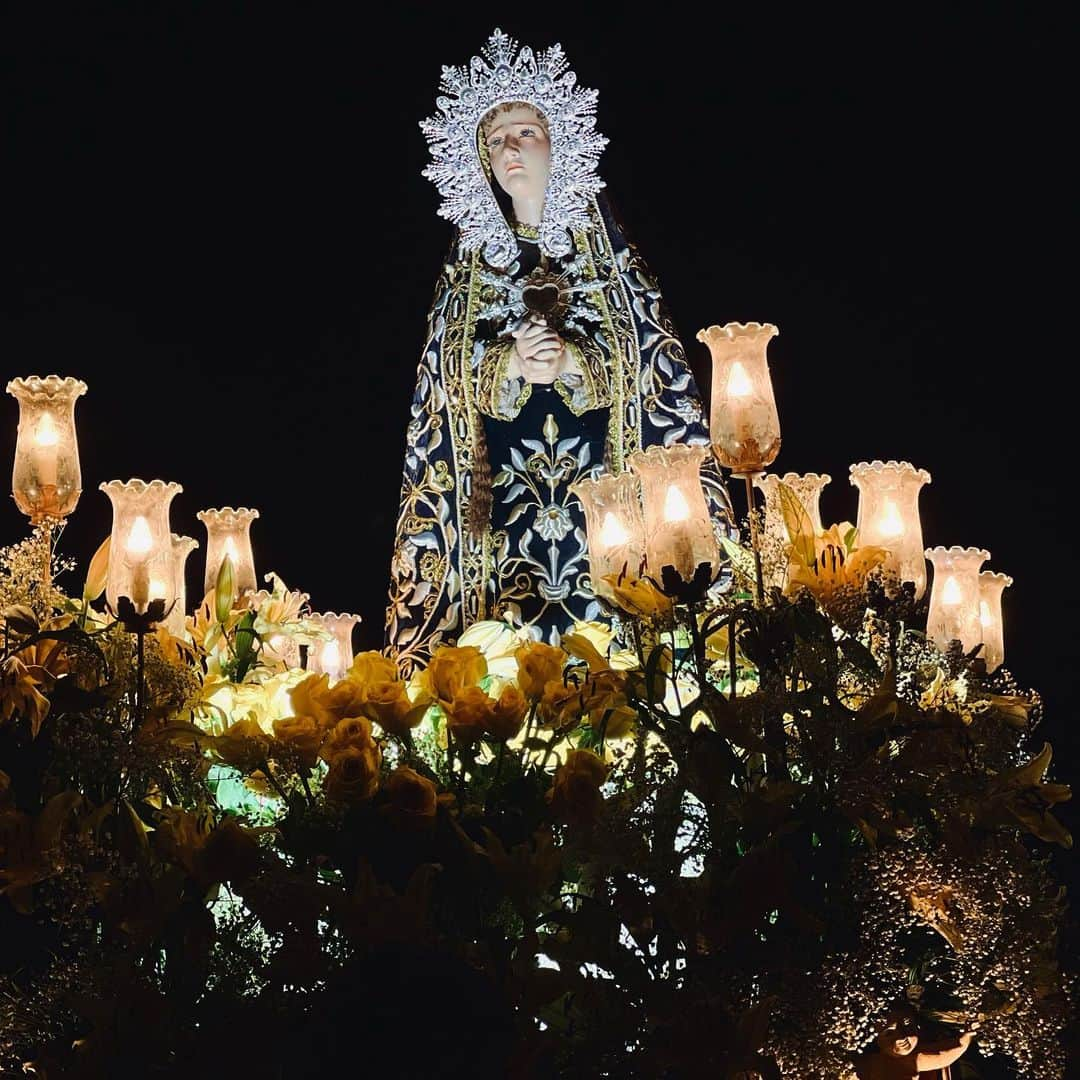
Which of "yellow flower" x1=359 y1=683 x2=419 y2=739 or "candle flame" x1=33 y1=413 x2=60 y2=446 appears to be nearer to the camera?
"yellow flower" x1=359 y1=683 x2=419 y2=739

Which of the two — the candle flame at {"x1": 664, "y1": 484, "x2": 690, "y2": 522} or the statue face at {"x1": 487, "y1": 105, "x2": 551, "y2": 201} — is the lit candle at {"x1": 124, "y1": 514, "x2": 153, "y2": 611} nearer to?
the candle flame at {"x1": 664, "y1": 484, "x2": 690, "y2": 522}

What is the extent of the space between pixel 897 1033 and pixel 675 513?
2.34ft

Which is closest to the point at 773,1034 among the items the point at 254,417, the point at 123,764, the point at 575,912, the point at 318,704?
the point at 575,912

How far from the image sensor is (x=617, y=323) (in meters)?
3.17

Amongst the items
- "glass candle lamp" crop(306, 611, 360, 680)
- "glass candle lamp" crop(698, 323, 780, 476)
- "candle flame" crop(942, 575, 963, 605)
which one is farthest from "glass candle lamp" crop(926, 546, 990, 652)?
"glass candle lamp" crop(306, 611, 360, 680)

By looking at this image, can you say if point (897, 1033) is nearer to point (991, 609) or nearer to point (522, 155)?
point (991, 609)

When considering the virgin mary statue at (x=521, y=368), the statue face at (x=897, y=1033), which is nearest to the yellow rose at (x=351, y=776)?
the statue face at (x=897, y=1033)

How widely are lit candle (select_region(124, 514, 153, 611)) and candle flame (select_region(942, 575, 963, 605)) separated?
3.78 ft

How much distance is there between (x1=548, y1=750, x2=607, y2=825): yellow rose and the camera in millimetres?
1529

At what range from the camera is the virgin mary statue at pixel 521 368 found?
10.1 ft

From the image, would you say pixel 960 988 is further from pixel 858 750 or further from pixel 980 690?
pixel 980 690

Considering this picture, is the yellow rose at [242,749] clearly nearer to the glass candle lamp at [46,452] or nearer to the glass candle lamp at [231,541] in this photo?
the glass candle lamp at [46,452]

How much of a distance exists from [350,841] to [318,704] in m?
0.14

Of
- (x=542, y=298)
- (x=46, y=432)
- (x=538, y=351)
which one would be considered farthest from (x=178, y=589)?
(x=542, y=298)
